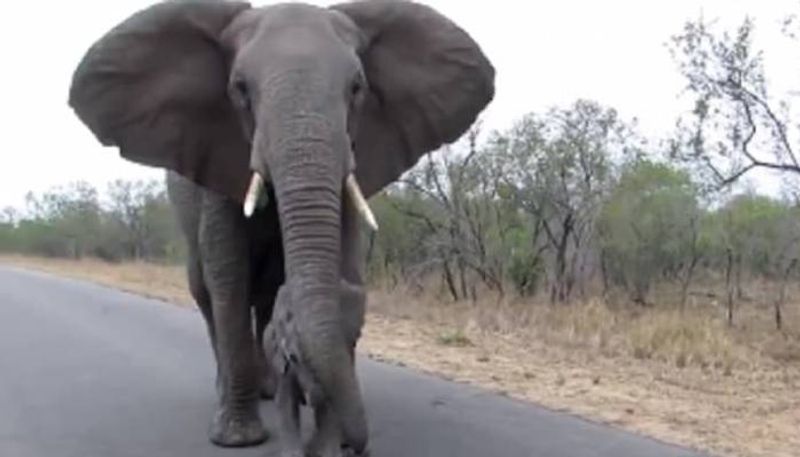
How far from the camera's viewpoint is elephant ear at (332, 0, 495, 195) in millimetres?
6578

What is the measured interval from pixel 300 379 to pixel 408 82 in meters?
2.22

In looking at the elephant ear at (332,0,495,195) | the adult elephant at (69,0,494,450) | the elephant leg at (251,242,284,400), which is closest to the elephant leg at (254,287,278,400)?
the elephant leg at (251,242,284,400)

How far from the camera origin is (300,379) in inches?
204

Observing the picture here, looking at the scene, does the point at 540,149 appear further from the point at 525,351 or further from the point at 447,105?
the point at 447,105

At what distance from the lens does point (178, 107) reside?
6453mm

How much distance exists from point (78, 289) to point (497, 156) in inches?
387

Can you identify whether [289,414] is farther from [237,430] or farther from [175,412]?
[175,412]

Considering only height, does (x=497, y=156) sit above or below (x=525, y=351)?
above

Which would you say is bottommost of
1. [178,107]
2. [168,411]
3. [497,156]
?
[168,411]

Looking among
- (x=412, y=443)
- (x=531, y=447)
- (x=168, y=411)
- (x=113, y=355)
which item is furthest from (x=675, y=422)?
(x=113, y=355)

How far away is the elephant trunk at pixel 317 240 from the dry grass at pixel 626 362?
298 centimetres

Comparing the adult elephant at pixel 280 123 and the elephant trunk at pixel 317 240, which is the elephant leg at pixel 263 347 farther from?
the elephant trunk at pixel 317 240

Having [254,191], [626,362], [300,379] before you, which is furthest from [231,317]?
[626,362]

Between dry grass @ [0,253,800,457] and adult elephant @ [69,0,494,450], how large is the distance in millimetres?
2672
